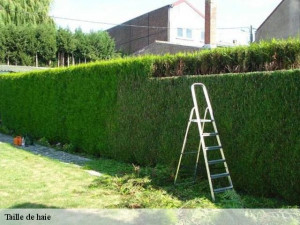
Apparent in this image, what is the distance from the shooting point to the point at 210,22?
A: 888 inches

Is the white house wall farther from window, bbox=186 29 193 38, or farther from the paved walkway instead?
the paved walkway

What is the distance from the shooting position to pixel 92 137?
10.8 meters

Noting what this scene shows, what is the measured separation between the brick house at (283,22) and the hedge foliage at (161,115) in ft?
44.8

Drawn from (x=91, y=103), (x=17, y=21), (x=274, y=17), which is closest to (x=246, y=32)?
(x=274, y=17)

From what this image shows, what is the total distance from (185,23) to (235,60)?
34.4 metres

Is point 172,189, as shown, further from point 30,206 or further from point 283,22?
point 283,22

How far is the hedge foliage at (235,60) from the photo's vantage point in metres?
6.33

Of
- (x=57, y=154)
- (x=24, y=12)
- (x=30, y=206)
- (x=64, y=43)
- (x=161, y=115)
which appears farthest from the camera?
(x=24, y=12)

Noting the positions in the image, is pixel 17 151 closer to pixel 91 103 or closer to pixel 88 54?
pixel 91 103

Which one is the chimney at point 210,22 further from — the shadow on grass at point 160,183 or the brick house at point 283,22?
the shadow on grass at point 160,183

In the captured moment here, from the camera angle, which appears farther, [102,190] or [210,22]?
[210,22]

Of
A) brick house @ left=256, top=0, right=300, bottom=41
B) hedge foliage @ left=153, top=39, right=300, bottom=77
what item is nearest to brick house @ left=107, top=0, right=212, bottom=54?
brick house @ left=256, top=0, right=300, bottom=41

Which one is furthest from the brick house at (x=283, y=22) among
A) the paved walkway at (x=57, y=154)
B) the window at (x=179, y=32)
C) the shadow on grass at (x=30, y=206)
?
the shadow on grass at (x=30, y=206)

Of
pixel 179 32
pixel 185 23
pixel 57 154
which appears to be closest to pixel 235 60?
pixel 57 154
